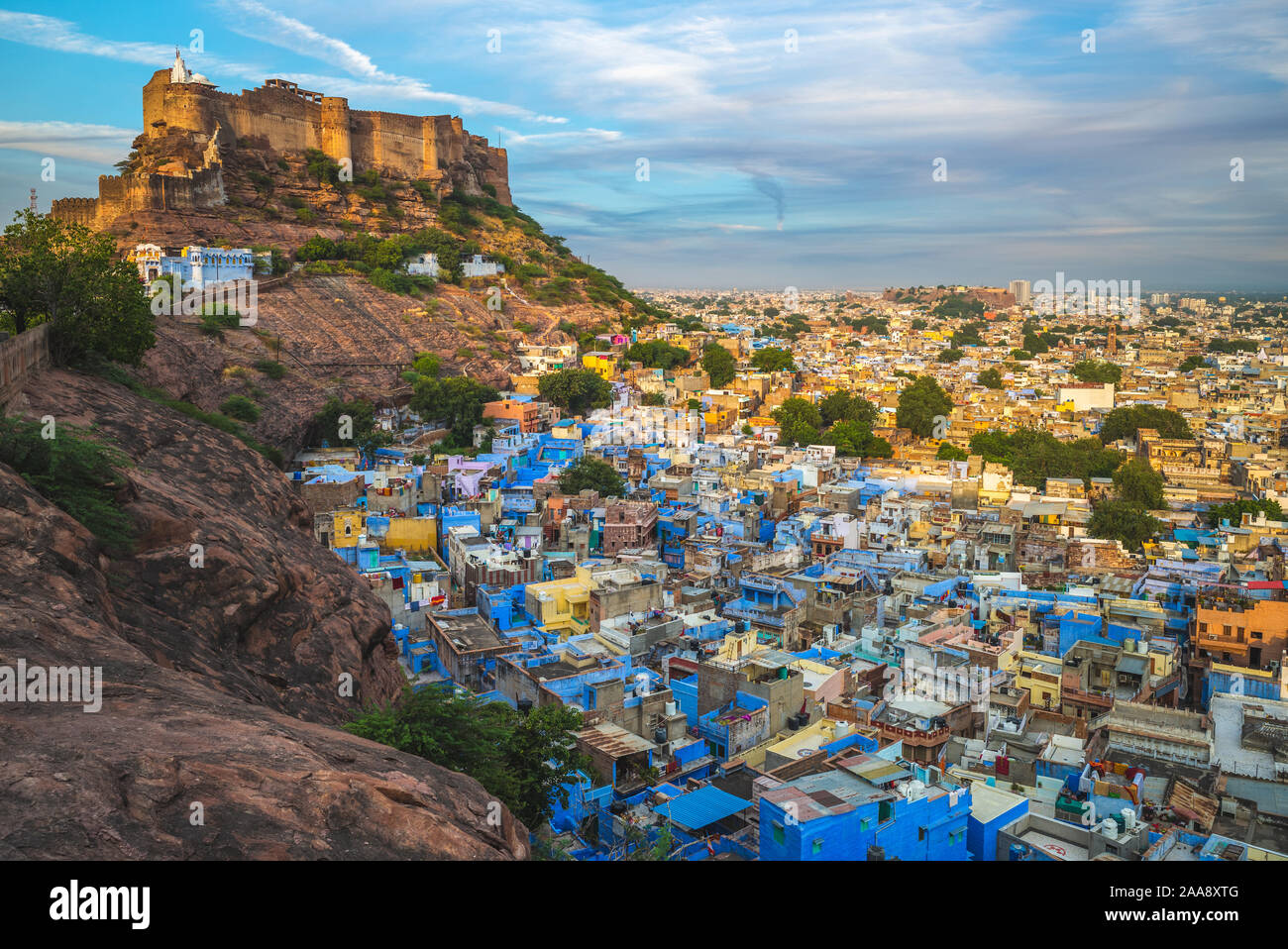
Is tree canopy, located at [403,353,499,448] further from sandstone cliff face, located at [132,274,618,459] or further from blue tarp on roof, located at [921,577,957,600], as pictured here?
blue tarp on roof, located at [921,577,957,600]

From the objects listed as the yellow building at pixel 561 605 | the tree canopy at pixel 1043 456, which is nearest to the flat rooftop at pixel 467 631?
the yellow building at pixel 561 605

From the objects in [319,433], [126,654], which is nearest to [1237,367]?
[319,433]

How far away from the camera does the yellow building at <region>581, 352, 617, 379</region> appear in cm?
3181

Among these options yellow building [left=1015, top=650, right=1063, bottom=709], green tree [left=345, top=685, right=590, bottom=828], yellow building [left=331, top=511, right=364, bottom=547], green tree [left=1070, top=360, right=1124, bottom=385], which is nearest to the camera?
green tree [left=345, top=685, right=590, bottom=828]

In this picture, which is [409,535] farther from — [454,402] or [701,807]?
[701,807]

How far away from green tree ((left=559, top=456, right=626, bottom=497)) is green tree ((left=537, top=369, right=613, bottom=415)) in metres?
7.21

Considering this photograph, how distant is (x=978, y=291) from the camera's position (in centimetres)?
10250

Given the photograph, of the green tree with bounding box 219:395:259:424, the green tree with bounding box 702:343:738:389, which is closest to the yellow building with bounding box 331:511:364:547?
the green tree with bounding box 219:395:259:424

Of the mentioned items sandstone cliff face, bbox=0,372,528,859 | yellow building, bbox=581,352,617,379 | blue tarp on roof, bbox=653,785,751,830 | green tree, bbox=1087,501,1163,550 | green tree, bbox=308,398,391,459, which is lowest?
blue tarp on roof, bbox=653,785,751,830

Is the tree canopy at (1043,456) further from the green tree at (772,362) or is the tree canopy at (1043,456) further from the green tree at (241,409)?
the green tree at (241,409)

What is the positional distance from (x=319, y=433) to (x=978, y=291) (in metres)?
93.8

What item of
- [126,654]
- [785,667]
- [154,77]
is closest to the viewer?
[126,654]

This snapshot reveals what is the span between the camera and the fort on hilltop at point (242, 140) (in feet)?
90.2
